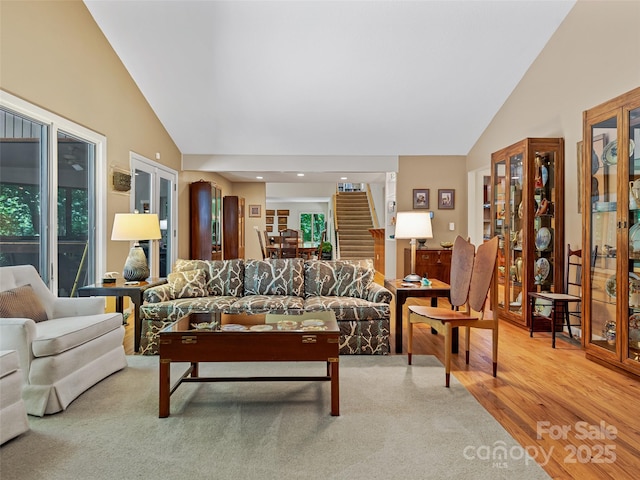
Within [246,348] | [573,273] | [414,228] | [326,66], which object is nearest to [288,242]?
[326,66]

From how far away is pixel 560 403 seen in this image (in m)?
2.73

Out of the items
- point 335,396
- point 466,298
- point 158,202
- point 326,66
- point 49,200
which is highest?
point 326,66

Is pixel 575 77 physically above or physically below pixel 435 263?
above

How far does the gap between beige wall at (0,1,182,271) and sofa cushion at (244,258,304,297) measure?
69.8 inches

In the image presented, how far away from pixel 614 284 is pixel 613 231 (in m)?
0.42

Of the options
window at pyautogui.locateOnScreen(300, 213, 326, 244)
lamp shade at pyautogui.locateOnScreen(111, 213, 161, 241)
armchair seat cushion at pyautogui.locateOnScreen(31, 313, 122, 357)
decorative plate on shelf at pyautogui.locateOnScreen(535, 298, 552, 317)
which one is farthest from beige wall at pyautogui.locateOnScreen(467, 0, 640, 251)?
window at pyautogui.locateOnScreen(300, 213, 326, 244)

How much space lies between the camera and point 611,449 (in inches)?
85.0

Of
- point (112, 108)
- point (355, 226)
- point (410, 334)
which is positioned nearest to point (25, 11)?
point (112, 108)

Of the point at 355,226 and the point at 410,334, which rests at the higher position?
the point at 355,226

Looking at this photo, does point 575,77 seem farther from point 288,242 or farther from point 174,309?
point 288,242

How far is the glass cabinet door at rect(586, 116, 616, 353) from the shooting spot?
3.41 meters

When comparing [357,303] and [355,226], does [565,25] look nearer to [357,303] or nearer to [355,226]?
[357,303]

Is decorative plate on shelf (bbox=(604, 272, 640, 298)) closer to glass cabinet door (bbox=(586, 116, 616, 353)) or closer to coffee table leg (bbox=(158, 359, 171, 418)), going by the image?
glass cabinet door (bbox=(586, 116, 616, 353))

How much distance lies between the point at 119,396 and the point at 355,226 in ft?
36.0
